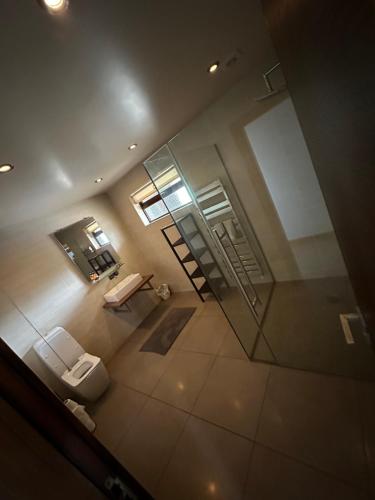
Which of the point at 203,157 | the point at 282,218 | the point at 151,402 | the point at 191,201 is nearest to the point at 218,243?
the point at 191,201

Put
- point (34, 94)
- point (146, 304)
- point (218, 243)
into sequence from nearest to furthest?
point (34, 94), point (218, 243), point (146, 304)

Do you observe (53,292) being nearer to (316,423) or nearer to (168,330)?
(168,330)

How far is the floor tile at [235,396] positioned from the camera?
5.32 ft

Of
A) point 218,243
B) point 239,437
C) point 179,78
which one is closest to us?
point 179,78

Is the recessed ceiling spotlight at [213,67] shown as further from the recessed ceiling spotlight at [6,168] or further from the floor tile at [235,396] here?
the floor tile at [235,396]

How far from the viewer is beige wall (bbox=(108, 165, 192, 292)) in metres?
3.46

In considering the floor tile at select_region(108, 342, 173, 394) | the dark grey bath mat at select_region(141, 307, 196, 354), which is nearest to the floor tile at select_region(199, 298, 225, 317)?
the dark grey bath mat at select_region(141, 307, 196, 354)

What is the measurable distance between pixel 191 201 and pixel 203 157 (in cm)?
59

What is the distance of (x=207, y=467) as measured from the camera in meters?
1.46

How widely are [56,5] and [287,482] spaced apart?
8.35ft

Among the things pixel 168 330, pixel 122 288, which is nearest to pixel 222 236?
pixel 168 330

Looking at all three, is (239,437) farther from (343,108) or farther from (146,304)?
(146,304)

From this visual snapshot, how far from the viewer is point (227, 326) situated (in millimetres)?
2682

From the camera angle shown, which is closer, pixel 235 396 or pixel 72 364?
pixel 235 396
